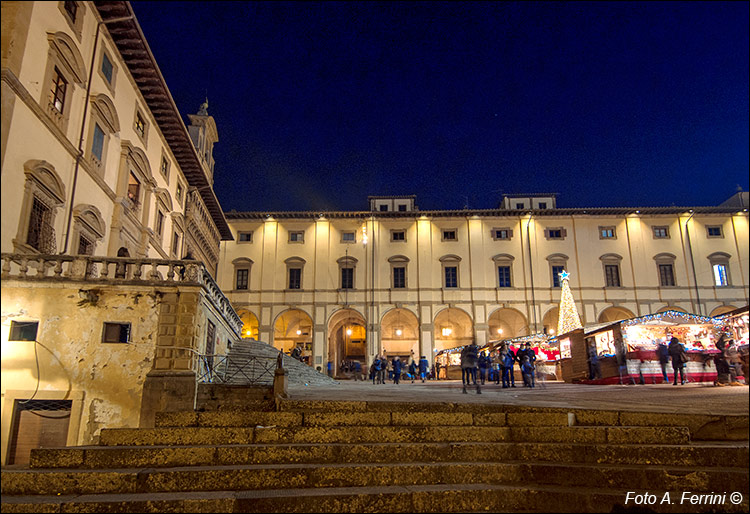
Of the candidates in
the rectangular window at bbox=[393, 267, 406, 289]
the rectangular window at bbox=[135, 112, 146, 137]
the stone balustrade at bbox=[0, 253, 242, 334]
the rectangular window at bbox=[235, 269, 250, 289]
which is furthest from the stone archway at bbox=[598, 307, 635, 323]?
the stone balustrade at bbox=[0, 253, 242, 334]

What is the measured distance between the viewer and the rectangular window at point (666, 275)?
1679 inches

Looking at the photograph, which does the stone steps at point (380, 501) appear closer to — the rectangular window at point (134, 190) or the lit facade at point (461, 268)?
A: the rectangular window at point (134, 190)

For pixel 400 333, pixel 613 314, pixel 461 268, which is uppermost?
pixel 461 268

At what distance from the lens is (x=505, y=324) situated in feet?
145

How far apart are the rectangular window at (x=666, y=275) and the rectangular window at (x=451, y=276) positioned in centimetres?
1577

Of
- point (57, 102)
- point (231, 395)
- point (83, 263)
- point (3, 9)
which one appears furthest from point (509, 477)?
point (57, 102)

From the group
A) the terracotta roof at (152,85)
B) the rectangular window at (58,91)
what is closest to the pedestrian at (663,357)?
the rectangular window at (58,91)

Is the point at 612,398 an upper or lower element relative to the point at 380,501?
upper

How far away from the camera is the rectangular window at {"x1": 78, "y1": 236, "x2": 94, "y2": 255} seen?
1841 centimetres

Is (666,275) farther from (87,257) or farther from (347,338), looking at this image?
(87,257)

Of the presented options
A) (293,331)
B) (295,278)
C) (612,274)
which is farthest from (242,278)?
(612,274)

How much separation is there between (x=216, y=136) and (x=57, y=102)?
78.4ft

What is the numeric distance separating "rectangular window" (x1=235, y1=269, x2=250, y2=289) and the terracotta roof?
10.4 m

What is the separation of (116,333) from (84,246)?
5149 millimetres
